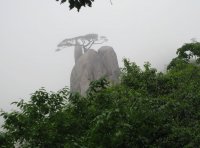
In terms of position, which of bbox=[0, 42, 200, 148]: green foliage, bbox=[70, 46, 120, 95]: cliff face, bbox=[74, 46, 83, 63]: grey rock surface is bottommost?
bbox=[0, 42, 200, 148]: green foliage

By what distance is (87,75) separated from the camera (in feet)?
171

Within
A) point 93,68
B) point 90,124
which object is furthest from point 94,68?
point 90,124

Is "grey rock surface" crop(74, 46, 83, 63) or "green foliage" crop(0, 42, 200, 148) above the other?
"grey rock surface" crop(74, 46, 83, 63)

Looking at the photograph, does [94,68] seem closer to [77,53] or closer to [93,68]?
[93,68]

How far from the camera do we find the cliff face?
171 feet

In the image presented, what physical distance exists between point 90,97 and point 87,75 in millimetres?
38519

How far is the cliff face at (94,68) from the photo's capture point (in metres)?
52.1

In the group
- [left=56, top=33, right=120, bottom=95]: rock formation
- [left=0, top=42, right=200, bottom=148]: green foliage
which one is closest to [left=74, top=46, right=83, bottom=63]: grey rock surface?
[left=56, top=33, right=120, bottom=95]: rock formation

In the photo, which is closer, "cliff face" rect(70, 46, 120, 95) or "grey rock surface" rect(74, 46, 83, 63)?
"cliff face" rect(70, 46, 120, 95)

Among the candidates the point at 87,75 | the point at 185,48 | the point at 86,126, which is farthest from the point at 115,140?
the point at 87,75

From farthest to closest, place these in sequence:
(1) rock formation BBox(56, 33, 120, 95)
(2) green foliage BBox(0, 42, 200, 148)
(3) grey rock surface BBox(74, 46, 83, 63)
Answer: (3) grey rock surface BBox(74, 46, 83, 63) < (1) rock formation BBox(56, 33, 120, 95) < (2) green foliage BBox(0, 42, 200, 148)

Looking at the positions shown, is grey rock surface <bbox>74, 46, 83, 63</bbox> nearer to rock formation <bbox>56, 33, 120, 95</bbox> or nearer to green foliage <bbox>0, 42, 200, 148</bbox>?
rock formation <bbox>56, 33, 120, 95</bbox>

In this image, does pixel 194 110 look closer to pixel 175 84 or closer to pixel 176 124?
pixel 176 124

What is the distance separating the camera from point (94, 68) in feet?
176
